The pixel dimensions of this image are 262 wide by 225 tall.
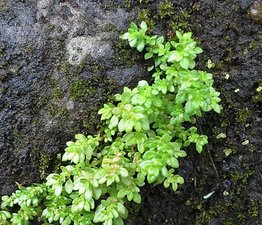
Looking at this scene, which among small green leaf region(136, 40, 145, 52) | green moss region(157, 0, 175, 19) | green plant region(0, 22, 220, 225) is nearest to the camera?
green plant region(0, 22, 220, 225)

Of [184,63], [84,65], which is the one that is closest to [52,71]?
[84,65]

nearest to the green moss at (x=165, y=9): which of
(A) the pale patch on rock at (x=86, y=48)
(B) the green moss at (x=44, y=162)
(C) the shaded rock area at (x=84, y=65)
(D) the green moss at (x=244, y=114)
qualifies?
(C) the shaded rock area at (x=84, y=65)

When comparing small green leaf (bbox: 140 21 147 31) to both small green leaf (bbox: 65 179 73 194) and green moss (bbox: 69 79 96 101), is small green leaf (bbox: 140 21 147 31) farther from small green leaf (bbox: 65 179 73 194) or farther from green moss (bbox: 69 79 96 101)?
small green leaf (bbox: 65 179 73 194)

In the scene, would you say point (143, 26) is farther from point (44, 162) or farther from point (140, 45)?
point (44, 162)

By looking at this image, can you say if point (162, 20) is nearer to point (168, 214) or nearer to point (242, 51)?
point (242, 51)

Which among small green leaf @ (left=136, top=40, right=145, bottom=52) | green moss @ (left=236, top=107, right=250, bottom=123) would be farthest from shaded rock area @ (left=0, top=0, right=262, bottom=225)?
small green leaf @ (left=136, top=40, right=145, bottom=52)

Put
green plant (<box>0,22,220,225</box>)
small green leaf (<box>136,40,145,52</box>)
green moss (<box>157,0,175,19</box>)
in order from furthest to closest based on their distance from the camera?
green moss (<box>157,0,175,19</box>), small green leaf (<box>136,40,145,52</box>), green plant (<box>0,22,220,225</box>)
